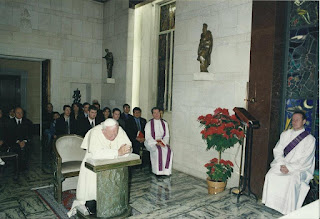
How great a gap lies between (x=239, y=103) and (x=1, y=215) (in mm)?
4575

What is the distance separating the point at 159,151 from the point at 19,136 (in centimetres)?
344

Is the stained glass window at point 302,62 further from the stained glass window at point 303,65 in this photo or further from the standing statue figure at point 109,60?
the standing statue figure at point 109,60

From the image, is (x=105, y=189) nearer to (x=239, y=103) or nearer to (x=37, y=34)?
(x=239, y=103)

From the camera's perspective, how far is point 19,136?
6574 mm

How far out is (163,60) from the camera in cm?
878

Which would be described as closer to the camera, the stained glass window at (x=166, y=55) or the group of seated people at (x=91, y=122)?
the group of seated people at (x=91, y=122)

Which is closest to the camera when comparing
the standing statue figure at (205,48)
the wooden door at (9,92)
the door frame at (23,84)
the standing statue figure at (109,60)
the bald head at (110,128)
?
the bald head at (110,128)

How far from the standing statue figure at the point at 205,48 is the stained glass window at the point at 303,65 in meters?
1.62

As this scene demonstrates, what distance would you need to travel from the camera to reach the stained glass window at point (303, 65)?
450 centimetres

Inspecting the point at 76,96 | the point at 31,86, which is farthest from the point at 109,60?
the point at 31,86

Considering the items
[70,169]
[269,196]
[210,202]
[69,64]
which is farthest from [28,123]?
[269,196]

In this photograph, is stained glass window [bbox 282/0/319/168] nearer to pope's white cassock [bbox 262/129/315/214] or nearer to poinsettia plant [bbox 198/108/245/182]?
pope's white cassock [bbox 262/129/315/214]

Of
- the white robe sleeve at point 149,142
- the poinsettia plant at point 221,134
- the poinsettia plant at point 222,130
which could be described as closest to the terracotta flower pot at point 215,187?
the poinsettia plant at point 221,134

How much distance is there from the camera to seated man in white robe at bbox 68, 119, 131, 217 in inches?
146
